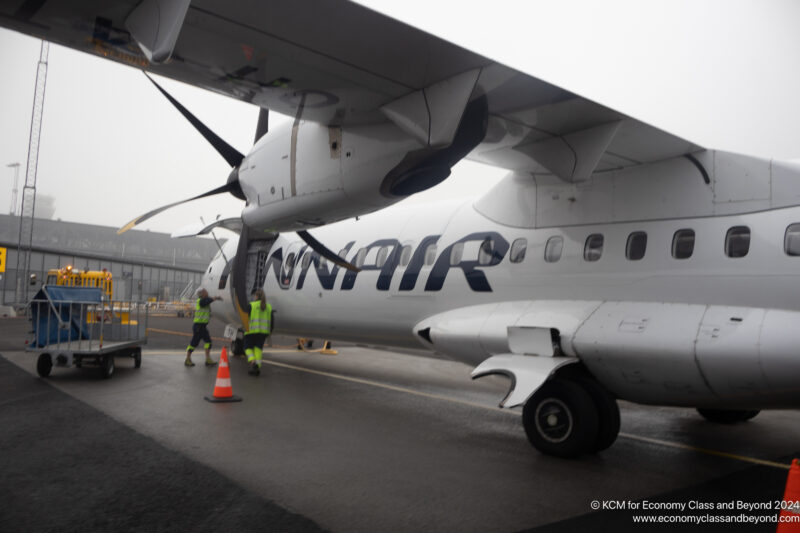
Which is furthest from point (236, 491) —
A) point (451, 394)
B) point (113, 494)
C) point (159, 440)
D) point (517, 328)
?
point (451, 394)

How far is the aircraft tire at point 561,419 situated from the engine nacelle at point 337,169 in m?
2.74

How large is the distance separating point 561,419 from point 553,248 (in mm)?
2274

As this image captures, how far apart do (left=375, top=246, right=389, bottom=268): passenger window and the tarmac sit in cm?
230

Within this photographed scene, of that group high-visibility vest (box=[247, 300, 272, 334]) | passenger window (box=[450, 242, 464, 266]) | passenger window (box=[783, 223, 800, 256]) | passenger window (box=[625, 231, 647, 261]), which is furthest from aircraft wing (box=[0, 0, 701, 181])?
high-visibility vest (box=[247, 300, 272, 334])

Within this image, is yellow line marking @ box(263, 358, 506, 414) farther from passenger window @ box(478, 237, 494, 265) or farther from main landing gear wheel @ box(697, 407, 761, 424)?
main landing gear wheel @ box(697, 407, 761, 424)

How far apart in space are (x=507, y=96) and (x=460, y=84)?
70 cm

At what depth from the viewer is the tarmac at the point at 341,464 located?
4.36m

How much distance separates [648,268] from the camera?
6570mm

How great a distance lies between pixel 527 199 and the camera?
796cm

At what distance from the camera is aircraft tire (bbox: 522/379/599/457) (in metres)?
6.12

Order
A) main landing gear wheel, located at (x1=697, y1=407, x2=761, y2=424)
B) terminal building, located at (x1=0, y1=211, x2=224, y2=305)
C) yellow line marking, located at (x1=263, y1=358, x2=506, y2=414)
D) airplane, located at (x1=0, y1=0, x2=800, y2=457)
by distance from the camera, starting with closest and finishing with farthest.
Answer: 1. airplane, located at (x1=0, y1=0, x2=800, y2=457)
2. main landing gear wheel, located at (x1=697, y1=407, x2=761, y2=424)
3. yellow line marking, located at (x1=263, y1=358, x2=506, y2=414)
4. terminal building, located at (x1=0, y1=211, x2=224, y2=305)

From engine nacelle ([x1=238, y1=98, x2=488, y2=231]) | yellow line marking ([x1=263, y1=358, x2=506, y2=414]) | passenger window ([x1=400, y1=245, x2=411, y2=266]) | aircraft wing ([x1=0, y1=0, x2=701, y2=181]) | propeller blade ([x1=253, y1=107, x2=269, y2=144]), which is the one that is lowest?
yellow line marking ([x1=263, y1=358, x2=506, y2=414])

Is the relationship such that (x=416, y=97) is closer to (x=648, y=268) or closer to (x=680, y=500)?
(x=648, y=268)

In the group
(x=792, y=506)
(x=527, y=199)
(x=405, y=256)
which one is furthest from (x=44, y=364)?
(x=792, y=506)
